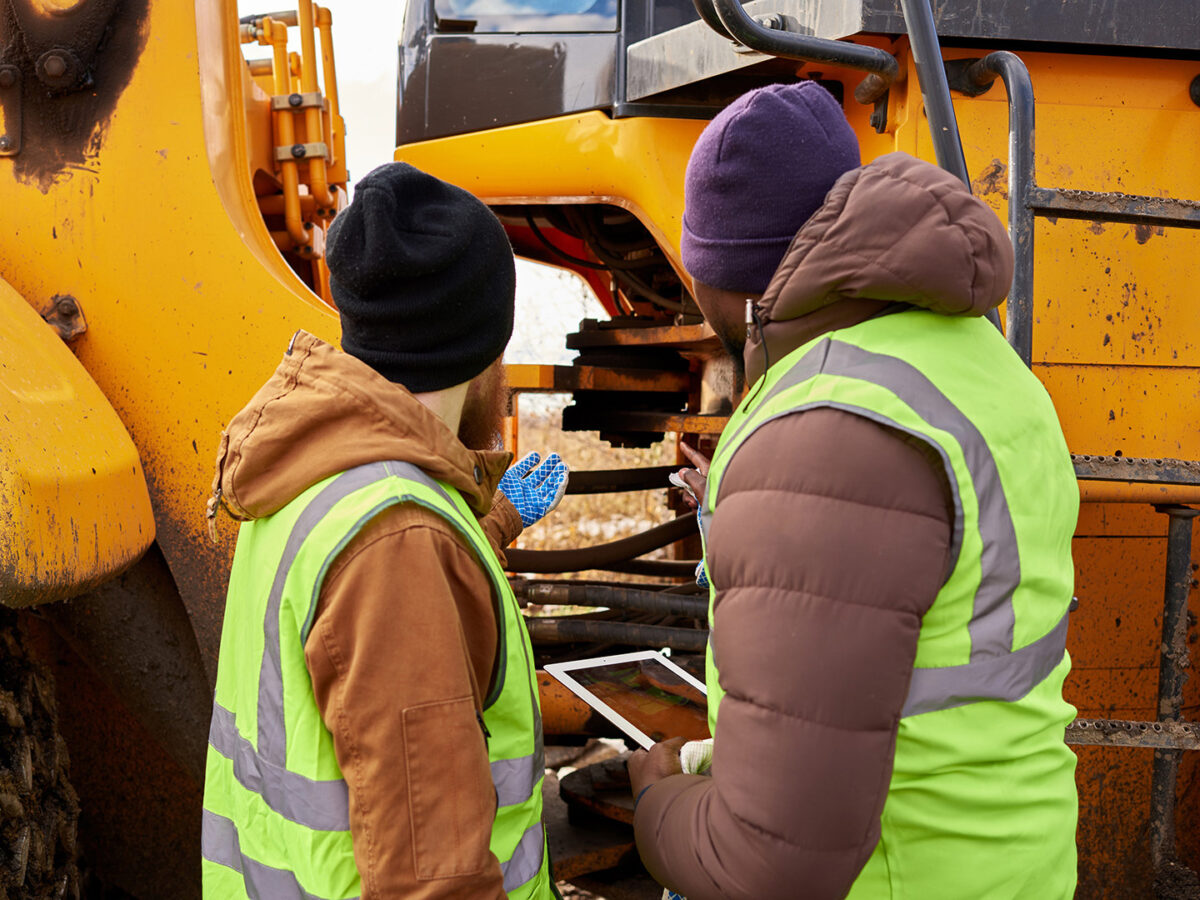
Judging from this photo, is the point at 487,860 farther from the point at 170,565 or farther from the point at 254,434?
the point at 170,565

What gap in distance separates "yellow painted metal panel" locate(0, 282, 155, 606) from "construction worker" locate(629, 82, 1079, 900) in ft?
Result: 3.34

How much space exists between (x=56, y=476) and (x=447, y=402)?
73 cm

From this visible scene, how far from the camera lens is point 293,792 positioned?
1.06 m

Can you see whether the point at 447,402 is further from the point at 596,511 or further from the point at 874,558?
the point at 596,511

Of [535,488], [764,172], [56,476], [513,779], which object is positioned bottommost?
[513,779]

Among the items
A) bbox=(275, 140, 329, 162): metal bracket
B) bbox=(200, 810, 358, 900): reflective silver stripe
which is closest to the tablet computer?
bbox=(200, 810, 358, 900): reflective silver stripe

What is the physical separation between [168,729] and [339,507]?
1.39 meters

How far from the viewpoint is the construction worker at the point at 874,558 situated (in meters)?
0.93

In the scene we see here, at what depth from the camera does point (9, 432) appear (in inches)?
A: 59.4

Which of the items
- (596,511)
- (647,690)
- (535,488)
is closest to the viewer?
(535,488)

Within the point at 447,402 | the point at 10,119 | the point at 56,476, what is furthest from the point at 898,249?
the point at 10,119

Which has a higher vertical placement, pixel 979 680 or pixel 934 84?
pixel 934 84

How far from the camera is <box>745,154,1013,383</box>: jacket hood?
0.99m

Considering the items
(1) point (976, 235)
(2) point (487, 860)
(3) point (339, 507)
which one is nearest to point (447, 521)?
(3) point (339, 507)
